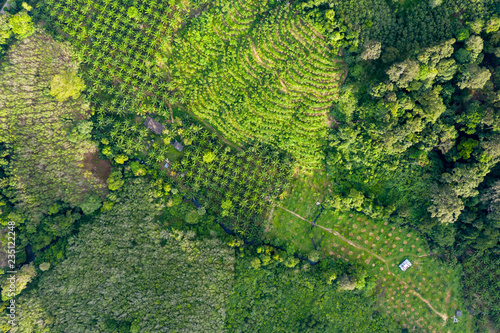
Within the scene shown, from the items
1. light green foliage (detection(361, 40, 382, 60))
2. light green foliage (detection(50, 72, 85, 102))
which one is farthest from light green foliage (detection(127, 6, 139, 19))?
light green foliage (detection(361, 40, 382, 60))

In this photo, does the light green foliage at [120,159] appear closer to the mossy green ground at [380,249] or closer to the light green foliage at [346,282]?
the mossy green ground at [380,249]

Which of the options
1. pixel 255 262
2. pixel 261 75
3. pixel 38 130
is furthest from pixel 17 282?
pixel 261 75

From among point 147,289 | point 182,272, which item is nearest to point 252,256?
point 182,272

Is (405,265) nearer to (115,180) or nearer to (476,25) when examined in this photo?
(476,25)

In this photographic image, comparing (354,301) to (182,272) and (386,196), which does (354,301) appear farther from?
(182,272)

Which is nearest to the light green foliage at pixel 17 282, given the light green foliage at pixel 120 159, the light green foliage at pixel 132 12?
the light green foliage at pixel 120 159

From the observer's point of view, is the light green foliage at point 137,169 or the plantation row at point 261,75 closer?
the plantation row at point 261,75
